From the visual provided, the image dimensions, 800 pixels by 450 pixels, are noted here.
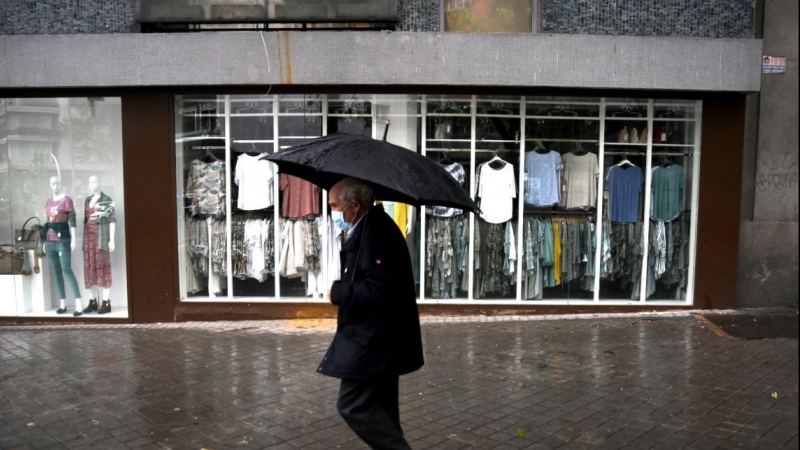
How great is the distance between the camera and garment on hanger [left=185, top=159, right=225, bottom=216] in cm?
891

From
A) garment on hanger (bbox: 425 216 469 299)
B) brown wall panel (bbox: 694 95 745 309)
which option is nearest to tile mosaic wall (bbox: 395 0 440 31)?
garment on hanger (bbox: 425 216 469 299)

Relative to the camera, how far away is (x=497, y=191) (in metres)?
8.85

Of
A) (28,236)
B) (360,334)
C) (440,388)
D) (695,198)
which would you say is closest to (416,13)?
(695,198)

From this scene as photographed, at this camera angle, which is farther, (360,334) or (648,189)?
(648,189)

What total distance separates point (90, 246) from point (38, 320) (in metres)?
1.23

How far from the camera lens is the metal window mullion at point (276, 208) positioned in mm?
8836

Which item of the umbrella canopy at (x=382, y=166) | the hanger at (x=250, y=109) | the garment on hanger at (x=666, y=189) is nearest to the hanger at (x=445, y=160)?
the hanger at (x=250, y=109)

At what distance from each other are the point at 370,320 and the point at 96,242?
252 inches

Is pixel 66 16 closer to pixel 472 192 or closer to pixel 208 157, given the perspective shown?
pixel 208 157

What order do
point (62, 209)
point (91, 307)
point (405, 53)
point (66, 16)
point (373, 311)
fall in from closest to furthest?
point (373, 311) → point (405, 53) → point (66, 16) → point (62, 209) → point (91, 307)

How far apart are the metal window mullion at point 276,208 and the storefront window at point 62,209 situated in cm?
199

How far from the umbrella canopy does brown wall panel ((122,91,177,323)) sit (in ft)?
17.0

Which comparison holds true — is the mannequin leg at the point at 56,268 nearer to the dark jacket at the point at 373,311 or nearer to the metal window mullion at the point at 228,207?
the metal window mullion at the point at 228,207

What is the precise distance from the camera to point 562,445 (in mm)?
4824
